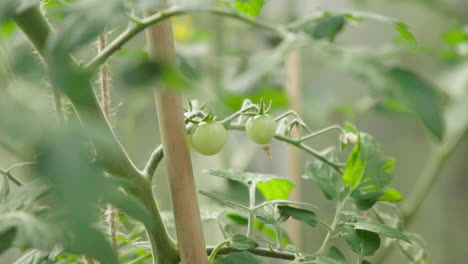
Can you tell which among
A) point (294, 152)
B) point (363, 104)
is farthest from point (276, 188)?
point (363, 104)

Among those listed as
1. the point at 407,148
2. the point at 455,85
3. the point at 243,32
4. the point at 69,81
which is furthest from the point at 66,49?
the point at 407,148

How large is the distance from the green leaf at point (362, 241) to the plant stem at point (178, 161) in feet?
0.29

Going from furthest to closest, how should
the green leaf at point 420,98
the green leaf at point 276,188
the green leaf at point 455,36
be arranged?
the green leaf at point 455,36, the green leaf at point 420,98, the green leaf at point 276,188

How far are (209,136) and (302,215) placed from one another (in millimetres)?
82

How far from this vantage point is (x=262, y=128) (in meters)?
0.31

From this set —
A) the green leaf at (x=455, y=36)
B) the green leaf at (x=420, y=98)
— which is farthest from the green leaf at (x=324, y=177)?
the green leaf at (x=455, y=36)

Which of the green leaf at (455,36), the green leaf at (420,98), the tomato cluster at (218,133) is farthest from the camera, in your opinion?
the green leaf at (455,36)

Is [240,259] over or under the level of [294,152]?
over

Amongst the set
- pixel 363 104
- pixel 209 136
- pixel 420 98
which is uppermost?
pixel 209 136

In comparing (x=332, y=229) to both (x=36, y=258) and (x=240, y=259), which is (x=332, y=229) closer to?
(x=240, y=259)

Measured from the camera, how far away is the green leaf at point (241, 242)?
1.00 feet

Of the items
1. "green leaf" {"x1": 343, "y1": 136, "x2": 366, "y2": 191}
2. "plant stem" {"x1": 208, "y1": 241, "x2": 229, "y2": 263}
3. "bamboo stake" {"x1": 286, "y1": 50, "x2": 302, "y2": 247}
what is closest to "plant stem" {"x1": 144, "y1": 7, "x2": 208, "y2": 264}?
"plant stem" {"x1": 208, "y1": 241, "x2": 229, "y2": 263}

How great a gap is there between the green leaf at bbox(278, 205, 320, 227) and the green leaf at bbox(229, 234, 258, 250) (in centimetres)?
3

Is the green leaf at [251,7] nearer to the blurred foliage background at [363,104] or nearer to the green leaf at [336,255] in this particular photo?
the green leaf at [336,255]
